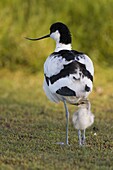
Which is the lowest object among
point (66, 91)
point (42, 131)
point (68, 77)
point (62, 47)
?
point (42, 131)

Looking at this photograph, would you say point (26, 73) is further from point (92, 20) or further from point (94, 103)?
point (94, 103)

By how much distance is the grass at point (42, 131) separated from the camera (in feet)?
18.5

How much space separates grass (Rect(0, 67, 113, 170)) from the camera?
5.62 metres

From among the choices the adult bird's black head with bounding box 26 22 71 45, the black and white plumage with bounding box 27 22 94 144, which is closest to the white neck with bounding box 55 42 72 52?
the adult bird's black head with bounding box 26 22 71 45

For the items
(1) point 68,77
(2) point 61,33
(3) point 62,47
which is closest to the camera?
(1) point 68,77

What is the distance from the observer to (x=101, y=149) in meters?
6.46

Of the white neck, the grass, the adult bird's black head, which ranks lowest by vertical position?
the grass

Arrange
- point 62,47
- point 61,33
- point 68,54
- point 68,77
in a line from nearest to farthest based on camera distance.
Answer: point 68,77, point 68,54, point 62,47, point 61,33

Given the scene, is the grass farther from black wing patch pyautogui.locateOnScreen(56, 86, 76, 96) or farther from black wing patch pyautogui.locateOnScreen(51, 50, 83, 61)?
black wing patch pyautogui.locateOnScreen(51, 50, 83, 61)

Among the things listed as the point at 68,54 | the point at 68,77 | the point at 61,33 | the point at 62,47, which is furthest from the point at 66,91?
the point at 61,33

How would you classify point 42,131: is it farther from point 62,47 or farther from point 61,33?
point 61,33

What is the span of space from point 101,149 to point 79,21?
820 centimetres

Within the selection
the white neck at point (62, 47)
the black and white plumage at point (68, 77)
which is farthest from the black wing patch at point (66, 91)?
the white neck at point (62, 47)

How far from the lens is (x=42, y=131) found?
7.73m
